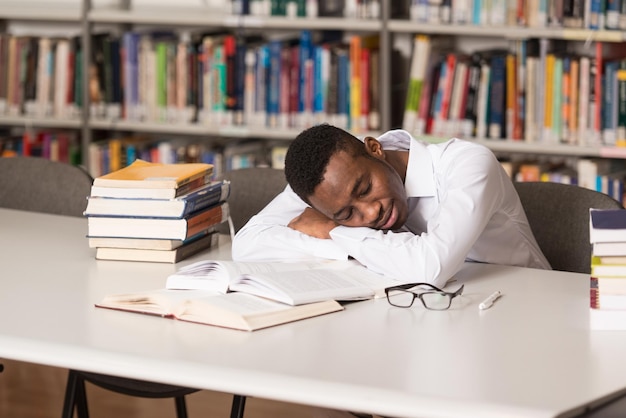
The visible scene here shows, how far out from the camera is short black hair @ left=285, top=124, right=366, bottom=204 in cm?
197

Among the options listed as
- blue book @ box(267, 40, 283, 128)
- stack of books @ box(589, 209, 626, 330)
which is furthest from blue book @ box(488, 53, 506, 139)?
stack of books @ box(589, 209, 626, 330)

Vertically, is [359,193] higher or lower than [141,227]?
higher

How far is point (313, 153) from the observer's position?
1.98m

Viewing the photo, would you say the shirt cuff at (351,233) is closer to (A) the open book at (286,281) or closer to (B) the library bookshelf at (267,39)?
(A) the open book at (286,281)

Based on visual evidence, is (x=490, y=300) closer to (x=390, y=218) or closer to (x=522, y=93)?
(x=390, y=218)

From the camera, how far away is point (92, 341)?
5.30ft

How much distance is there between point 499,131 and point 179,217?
Answer: 1.72m

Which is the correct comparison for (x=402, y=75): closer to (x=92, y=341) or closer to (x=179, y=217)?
(x=179, y=217)

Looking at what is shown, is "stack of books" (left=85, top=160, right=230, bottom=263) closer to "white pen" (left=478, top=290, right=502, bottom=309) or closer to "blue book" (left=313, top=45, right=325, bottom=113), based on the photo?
"white pen" (left=478, top=290, right=502, bottom=309)

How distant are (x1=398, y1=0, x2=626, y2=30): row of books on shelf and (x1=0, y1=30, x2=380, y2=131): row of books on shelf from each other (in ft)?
0.93

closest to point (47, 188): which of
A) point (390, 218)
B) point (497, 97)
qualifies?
point (390, 218)

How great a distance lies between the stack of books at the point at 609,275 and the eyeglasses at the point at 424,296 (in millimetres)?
262

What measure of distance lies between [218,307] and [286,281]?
→ 178 millimetres

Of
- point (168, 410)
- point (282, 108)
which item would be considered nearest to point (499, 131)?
point (282, 108)
